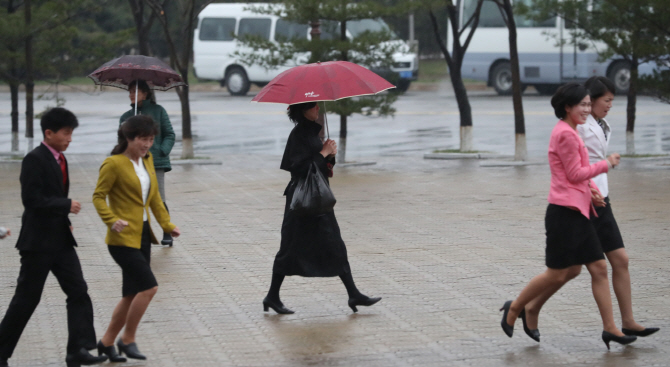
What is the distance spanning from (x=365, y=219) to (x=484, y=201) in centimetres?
189

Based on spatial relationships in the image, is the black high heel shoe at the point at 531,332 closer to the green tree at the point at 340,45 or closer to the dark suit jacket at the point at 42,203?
the dark suit jacket at the point at 42,203

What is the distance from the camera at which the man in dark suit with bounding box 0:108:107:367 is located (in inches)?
191

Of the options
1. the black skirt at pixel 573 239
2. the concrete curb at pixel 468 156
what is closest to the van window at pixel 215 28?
the concrete curb at pixel 468 156

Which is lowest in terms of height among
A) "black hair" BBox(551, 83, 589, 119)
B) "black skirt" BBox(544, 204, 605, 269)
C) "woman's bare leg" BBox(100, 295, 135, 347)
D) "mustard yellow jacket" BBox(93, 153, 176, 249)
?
"woman's bare leg" BBox(100, 295, 135, 347)

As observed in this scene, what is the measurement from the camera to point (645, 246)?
824 centimetres

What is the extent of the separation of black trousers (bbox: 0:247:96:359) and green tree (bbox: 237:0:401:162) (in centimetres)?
1050

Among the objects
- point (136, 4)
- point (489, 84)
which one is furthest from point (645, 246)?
point (489, 84)

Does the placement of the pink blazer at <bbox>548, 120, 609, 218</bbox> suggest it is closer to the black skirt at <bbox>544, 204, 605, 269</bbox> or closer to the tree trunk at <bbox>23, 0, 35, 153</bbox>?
the black skirt at <bbox>544, 204, 605, 269</bbox>

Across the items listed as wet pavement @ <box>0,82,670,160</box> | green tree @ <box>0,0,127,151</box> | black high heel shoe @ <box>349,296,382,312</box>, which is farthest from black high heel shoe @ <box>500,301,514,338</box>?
green tree @ <box>0,0,127,151</box>

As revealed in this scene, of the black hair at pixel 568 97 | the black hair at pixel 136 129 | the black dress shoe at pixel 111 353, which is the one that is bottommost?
the black dress shoe at pixel 111 353

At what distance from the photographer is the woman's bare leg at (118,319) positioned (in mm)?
5164

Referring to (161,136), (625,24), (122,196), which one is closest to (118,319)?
(122,196)

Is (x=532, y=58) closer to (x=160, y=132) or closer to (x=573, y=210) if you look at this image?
(x=160, y=132)

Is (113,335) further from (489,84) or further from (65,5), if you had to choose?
(489,84)
